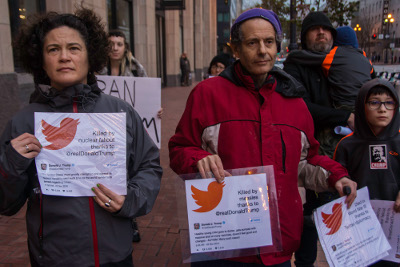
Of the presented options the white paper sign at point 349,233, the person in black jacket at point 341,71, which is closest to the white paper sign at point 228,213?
the white paper sign at point 349,233

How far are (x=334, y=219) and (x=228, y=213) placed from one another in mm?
658

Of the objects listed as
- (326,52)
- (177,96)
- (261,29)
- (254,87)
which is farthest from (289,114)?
(177,96)

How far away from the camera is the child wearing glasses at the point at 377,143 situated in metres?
2.45

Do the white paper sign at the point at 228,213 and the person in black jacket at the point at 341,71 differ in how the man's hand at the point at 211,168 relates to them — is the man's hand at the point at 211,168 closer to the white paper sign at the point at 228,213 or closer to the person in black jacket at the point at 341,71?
the white paper sign at the point at 228,213

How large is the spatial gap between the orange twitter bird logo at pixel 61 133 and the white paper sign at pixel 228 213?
0.57m

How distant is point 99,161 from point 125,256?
504 millimetres

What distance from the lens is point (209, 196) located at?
1.66 metres

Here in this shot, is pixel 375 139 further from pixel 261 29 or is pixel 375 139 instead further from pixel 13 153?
pixel 13 153

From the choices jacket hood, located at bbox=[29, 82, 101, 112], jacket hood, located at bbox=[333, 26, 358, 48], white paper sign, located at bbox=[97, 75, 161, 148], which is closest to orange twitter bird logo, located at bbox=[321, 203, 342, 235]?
jacket hood, located at bbox=[29, 82, 101, 112]

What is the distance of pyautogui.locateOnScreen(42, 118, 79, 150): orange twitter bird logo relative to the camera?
1602mm

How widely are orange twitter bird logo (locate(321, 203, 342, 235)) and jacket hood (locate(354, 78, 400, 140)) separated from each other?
814 mm

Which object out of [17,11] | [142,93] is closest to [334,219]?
[142,93]

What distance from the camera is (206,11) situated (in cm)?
3422

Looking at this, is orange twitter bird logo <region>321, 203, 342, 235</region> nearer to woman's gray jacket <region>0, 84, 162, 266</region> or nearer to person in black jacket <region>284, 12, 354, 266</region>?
person in black jacket <region>284, 12, 354, 266</region>
